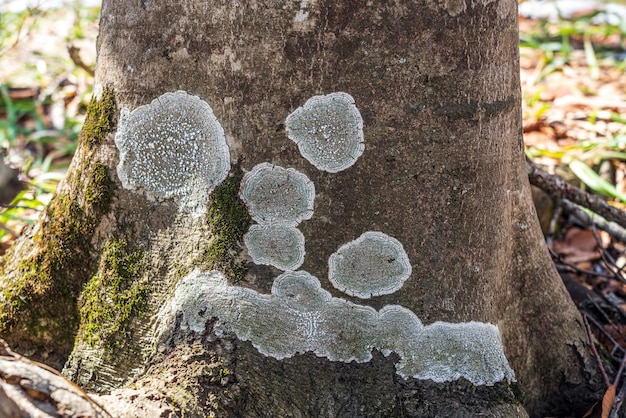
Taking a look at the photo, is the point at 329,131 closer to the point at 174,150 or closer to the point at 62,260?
the point at 174,150

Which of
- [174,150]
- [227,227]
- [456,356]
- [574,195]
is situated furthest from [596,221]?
[174,150]

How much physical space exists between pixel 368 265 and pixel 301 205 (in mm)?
201

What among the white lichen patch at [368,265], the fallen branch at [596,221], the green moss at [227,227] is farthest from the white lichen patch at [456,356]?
the fallen branch at [596,221]

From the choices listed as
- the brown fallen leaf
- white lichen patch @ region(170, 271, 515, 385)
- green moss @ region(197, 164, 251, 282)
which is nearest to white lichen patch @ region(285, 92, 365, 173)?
green moss @ region(197, 164, 251, 282)

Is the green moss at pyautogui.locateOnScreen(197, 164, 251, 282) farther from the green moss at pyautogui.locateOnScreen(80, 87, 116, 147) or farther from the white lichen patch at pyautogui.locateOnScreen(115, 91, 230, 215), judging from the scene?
the green moss at pyautogui.locateOnScreen(80, 87, 116, 147)

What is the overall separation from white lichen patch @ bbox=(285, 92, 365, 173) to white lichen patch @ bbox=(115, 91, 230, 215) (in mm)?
175

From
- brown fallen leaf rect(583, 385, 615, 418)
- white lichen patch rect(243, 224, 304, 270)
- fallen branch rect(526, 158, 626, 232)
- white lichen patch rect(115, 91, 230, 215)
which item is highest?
white lichen patch rect(115, 91, 230, 215)

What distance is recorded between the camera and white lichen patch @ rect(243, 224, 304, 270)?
131 cm

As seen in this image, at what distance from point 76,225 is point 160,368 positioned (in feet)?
1.41

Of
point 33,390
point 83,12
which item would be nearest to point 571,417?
point 33,390

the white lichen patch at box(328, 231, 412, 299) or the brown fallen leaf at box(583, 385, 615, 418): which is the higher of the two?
the white lichen patch at box(328, 231, 412, 299)

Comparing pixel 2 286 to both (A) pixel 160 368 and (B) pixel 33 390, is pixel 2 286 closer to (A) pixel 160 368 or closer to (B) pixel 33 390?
(A) pixel 160 368

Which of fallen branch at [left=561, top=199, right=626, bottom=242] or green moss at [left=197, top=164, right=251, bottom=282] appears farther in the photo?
fallen branch at [left=561, top=199, right=626, bottom=242]

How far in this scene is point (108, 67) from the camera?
1.42 meters
